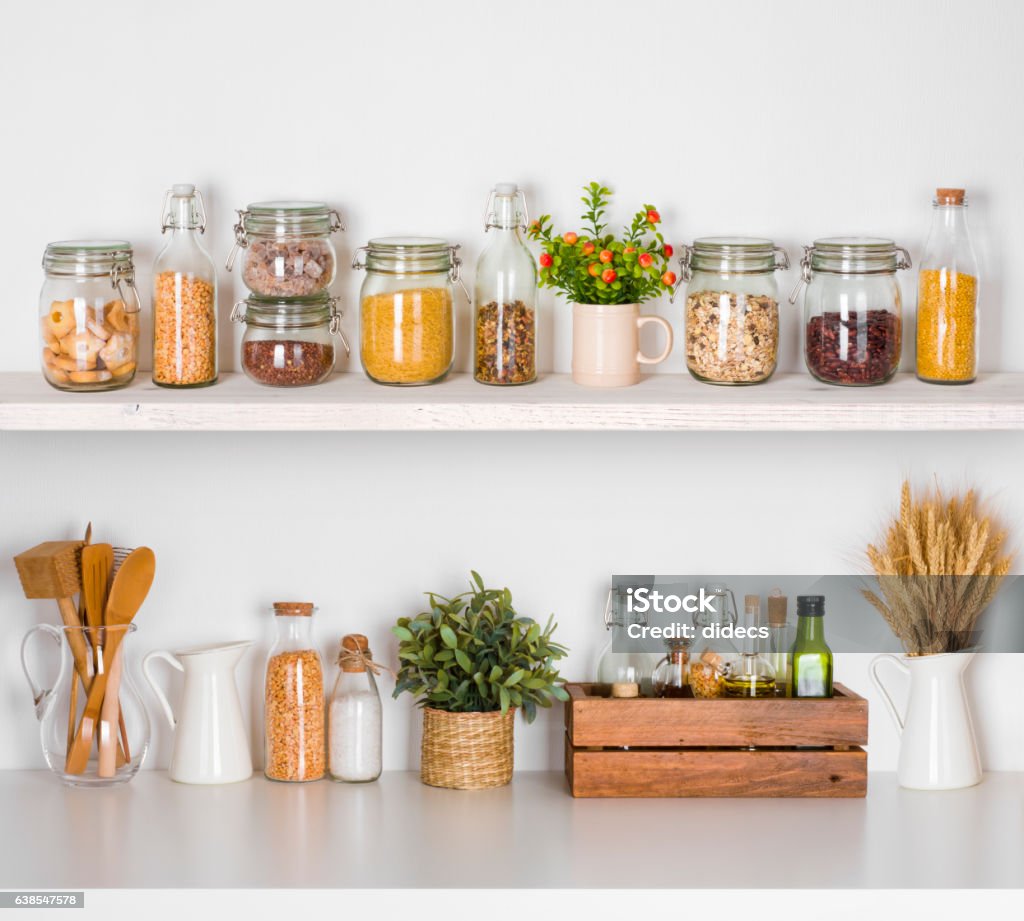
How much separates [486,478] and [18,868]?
74cm

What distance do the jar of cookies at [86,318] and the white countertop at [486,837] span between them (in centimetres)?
53

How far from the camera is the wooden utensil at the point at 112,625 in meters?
1.76

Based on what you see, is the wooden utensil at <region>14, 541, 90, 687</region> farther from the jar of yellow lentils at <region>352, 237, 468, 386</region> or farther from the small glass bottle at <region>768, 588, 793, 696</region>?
the small glass bottle at <region>768, 588, 793, 696</region>

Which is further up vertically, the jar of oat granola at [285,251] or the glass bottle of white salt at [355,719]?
the jar of oat granola at [285,251]

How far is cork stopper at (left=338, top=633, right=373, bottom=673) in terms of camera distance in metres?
1.78

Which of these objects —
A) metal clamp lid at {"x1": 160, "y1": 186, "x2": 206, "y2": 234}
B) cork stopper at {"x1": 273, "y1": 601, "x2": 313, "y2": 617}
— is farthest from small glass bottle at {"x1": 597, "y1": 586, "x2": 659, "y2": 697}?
metal clamp lid at {"x1": 160, "y1": 186, "x2": 206, "y2": 234}

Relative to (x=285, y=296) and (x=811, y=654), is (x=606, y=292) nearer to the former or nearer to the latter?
(x=285, y=296)

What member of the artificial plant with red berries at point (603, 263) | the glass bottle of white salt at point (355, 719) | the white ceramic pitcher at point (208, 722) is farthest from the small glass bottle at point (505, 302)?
the white ceramic pitcher at point (208, 722)

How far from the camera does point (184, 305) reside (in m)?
1.64

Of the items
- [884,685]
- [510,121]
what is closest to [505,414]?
[510,121]

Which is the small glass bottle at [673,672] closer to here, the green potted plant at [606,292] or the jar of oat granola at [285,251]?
the green potted plant at [606,292]

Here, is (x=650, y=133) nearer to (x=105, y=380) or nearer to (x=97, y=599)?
(x=105, y=380)

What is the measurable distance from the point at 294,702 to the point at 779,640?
0.65 meters

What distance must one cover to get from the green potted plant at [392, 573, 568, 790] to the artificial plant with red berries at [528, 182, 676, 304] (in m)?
0.40
